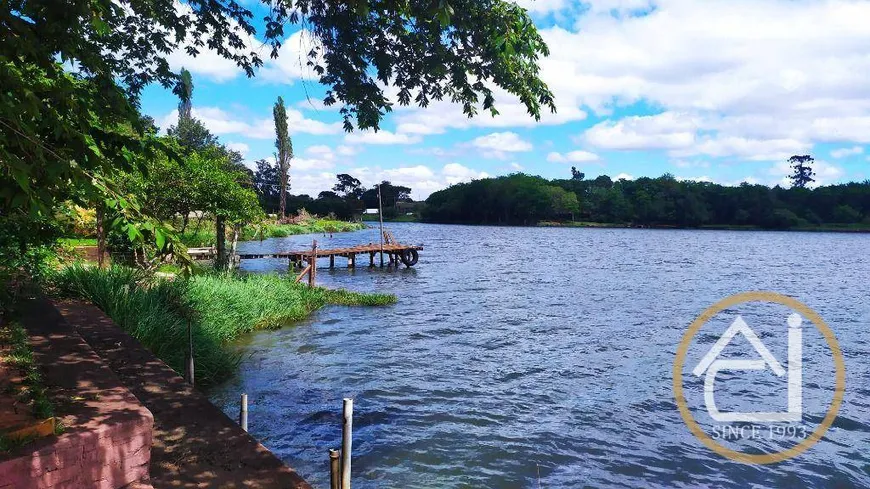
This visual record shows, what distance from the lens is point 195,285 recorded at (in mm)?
15133

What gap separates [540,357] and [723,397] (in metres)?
4.69

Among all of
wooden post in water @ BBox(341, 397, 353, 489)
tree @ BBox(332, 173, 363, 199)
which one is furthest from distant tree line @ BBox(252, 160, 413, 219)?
wooden post in water @ BBox(341, 397, 353, 489)

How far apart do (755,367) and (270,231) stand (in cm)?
5640

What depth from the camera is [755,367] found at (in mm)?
15273

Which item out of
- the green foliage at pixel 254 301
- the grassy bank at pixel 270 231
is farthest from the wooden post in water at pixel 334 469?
the grassy bank at pixel 270 231

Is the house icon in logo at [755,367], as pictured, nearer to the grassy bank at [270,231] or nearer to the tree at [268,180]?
the grassy bank at [270,231]

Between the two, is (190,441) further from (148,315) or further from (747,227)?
(747,227)

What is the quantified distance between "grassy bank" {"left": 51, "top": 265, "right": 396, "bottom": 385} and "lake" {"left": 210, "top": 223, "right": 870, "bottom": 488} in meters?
0.59

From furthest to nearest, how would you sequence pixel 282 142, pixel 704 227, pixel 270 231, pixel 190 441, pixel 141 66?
pixel 704 227
pixel 282 142
pixel 270 231
pixel 141 66
pixel 190 441

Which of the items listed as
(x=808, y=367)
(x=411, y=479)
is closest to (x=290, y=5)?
(x=411, y=479)

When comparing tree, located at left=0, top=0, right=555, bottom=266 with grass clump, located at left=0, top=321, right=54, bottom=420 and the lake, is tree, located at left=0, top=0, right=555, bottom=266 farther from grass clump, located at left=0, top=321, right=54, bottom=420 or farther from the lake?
the lake

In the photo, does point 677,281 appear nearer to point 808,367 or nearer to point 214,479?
point 808,367

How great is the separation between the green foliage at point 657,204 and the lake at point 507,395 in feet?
365

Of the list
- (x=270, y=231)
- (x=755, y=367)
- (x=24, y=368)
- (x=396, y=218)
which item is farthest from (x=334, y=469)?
(x=396, y=218)
